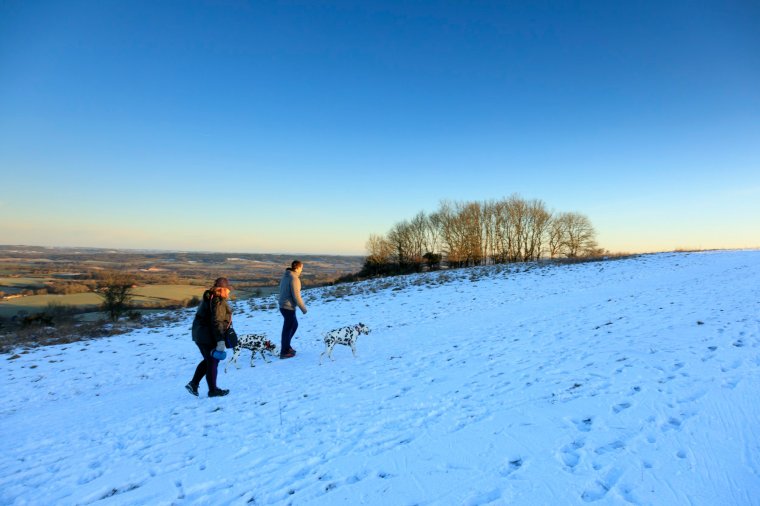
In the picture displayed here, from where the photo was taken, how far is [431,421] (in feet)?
18.5

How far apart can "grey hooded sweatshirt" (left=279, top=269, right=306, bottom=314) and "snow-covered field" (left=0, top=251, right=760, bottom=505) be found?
1.78 meters

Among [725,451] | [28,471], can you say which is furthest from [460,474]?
[28,471]

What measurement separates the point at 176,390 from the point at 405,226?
193 feet

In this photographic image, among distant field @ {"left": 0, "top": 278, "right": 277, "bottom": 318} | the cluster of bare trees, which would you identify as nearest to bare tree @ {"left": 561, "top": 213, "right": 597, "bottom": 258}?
the cluster of bare trees

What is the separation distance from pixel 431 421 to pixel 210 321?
194 inches

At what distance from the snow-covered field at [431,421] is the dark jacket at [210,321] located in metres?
1.44

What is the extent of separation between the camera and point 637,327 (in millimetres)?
10273

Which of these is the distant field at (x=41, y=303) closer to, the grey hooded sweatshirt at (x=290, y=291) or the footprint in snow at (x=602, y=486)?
the grey hooded sweatshirt at (x=290, y=291)

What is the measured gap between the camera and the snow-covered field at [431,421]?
3.95 meters

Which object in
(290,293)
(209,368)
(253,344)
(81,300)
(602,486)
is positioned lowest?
(81,300)

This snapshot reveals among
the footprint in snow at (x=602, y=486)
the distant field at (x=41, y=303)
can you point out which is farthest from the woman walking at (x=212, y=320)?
the distant field at (x=41, y=303)

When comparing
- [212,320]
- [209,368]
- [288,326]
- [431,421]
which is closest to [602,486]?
[431,421]

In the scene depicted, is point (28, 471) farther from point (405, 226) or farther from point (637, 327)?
point (405, 226)

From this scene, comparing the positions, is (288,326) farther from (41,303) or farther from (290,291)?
(41,303)
